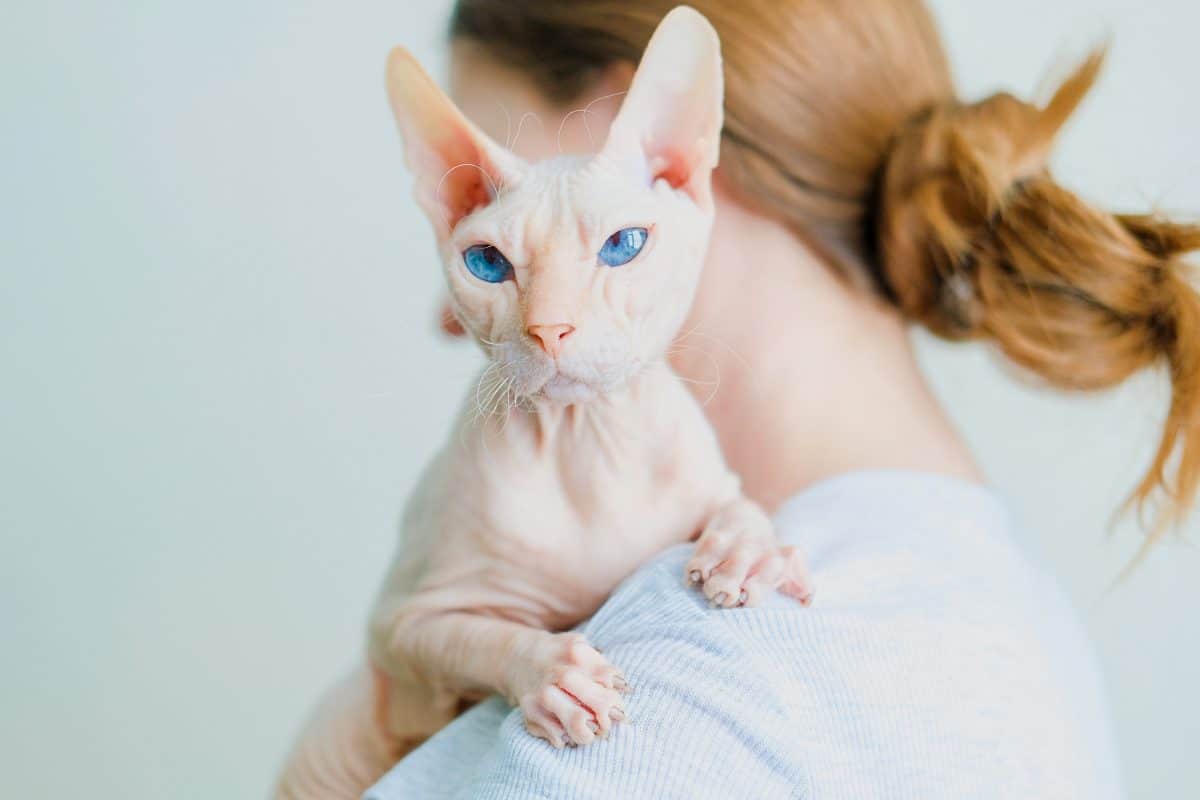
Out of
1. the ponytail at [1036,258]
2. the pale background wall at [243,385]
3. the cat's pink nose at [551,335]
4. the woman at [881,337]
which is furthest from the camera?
the pale background wall at [243,385]

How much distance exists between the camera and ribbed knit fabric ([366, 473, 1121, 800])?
66cm

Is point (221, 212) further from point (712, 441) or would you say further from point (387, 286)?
point (712, 441)

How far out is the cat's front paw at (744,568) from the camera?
715mm

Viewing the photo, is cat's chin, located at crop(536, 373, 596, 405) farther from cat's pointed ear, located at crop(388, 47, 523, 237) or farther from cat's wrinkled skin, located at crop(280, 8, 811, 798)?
cat's pointed ear, located at crop(388, 47, 523, 237)

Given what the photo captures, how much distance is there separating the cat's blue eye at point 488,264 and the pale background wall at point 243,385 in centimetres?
135

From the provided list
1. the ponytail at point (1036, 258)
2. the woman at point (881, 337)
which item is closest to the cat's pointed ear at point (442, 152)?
the woman at point (881, 337)

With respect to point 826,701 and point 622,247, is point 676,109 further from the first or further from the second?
point 826,701

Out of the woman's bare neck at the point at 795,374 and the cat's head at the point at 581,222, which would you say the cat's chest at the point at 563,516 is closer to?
the cat's head at the point at 581,222

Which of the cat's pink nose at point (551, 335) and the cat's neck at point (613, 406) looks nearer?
the cat's pink nose at point (551, 335)

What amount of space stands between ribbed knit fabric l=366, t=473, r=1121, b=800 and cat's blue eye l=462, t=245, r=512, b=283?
0.20 meters

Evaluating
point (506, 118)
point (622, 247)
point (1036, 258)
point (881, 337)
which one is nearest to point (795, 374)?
point (881, 337)

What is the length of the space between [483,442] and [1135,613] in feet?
5.24

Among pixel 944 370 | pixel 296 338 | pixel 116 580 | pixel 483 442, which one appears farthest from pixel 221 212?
pixel 483 442

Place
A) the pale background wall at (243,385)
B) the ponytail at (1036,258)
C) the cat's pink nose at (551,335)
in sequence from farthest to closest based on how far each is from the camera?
the pale background wall at (243,385) → the ponytail at (1036,258) → the cat's pink nose at (551,335)
